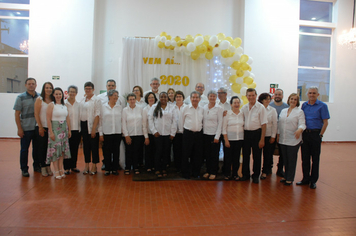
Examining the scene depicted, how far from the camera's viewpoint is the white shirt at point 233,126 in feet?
12.9

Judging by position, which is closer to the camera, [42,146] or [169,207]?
[169,207]

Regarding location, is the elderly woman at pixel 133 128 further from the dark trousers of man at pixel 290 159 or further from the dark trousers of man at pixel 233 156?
the dark trousers of man at pixel 290 159

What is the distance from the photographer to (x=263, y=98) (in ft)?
14.1

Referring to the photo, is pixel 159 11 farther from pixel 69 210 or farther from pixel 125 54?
pixel 69 210

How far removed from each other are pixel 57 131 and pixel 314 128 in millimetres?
4244

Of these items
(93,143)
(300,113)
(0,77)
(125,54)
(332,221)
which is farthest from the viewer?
(0,77)

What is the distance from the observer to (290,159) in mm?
3852

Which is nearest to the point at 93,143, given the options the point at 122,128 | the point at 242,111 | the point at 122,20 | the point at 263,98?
the point at 122,128

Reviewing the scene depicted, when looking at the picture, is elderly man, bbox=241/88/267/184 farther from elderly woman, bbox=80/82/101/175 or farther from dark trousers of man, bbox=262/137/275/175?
elderly woman, bbox=80/82/101/175

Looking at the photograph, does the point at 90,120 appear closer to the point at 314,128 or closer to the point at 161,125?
the point at 161,125

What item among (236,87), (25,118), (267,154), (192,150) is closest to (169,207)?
(192,150)

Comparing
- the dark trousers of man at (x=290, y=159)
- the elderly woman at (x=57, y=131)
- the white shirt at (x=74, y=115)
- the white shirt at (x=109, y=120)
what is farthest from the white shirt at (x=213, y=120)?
the elderly woman at (x=57, y=131)

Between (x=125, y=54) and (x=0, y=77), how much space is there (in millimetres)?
6034

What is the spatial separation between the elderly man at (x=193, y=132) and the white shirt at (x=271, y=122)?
123cm
